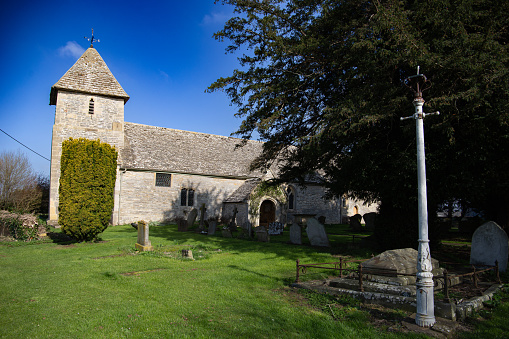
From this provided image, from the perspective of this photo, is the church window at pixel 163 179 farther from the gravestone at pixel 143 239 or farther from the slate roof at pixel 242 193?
the gravestone at pixel 143 239

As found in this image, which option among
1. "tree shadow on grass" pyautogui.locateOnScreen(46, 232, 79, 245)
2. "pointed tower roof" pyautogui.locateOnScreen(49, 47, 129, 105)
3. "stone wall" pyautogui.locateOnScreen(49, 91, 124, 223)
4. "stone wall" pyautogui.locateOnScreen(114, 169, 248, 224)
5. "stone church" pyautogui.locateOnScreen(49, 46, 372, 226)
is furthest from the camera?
"pointed tower roof" pyautogui.locateOnScreen(49, 47, 129, 105)

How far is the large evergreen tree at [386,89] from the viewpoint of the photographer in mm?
8977

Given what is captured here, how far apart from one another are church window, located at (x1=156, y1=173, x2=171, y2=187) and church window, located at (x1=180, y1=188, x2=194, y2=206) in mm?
1418

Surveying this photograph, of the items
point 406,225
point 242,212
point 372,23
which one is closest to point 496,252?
point 406,225

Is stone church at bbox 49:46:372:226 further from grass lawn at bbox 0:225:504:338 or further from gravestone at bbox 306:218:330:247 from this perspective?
grass lawn at bbox 0:225:504:338

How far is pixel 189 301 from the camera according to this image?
6488 millimetres

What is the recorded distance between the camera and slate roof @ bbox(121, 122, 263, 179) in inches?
1056

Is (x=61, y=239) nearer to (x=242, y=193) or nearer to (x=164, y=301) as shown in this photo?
(x=164, y=301)

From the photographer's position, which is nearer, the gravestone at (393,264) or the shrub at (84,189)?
the gravestone at (393,264)

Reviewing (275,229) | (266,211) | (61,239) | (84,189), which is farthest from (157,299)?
(266,211)

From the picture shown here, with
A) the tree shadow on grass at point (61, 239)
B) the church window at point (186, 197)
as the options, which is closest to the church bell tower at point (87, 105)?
the church window at point (186, 197)

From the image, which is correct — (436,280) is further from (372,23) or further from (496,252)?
(372,23)

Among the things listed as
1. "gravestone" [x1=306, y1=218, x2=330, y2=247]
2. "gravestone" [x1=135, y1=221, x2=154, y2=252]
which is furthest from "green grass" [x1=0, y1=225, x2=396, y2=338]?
"gravestone" [x1=306, y1=218, x2=330, y2=247]

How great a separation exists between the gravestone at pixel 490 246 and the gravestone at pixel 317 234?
5910mm
